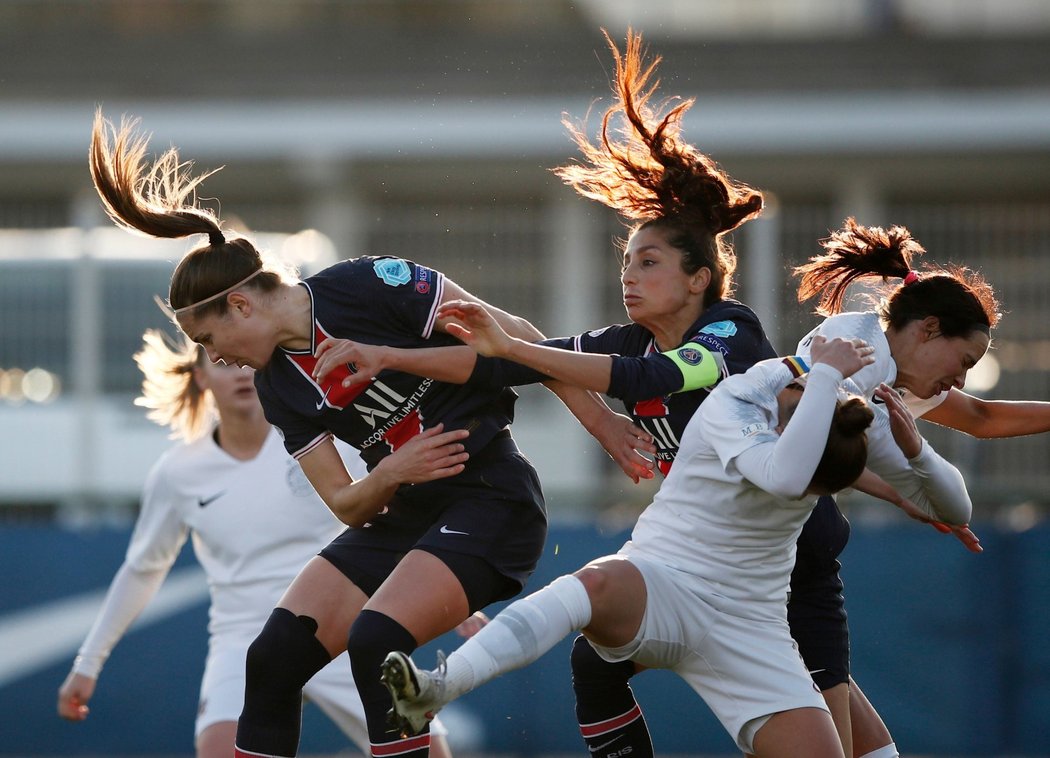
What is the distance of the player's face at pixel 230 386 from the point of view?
5.82 m

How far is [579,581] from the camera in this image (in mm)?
4062

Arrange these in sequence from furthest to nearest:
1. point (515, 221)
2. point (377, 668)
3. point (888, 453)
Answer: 1. point (515, 221)
2. point (888, 453)
3. point (377, 668)

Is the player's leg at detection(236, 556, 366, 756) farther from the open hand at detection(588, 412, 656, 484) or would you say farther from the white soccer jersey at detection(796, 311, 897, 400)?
the white soccer jersey at detection(796, 311, 897, 400)

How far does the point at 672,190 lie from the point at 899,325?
0.83 metres

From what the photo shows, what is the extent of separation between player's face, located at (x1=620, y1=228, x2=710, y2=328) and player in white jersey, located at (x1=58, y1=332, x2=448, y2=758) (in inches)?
60.9

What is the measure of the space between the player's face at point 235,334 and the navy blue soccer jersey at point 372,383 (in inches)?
2.5

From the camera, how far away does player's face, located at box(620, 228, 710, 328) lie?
4.57 meters

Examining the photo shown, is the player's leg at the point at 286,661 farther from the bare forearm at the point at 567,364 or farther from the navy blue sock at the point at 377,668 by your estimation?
the bare forearm at the point at 567,364

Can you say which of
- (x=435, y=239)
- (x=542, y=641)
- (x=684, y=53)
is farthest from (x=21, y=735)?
(x=684, y=53)

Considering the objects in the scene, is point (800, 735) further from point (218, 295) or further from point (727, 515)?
point (218, 295)

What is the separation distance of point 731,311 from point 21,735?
5992 millimetres

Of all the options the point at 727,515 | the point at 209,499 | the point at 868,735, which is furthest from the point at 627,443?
the point at 209,499

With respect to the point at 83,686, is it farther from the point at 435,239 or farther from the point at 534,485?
the point at 435,239

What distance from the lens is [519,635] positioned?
3914 mm
